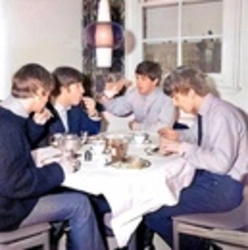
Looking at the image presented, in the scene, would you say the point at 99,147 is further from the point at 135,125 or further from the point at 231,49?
the point at 231,49

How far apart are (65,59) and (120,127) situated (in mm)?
703

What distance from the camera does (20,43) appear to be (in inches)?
135

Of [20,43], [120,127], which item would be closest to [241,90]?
[120,127]

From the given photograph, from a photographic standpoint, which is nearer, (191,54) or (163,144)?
(163,144)

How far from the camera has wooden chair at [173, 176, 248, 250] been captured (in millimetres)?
1911

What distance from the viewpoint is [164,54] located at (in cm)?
384

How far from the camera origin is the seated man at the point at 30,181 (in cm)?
183

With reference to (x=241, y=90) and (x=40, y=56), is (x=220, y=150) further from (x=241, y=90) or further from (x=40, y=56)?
(x=40, y=56)

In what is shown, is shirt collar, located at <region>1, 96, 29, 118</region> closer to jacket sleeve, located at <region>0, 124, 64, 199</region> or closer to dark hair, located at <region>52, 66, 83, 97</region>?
jacket sleeve, located at <region>0, 124, 64, 199</region>

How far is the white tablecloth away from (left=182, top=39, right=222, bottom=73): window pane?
5.31 feet

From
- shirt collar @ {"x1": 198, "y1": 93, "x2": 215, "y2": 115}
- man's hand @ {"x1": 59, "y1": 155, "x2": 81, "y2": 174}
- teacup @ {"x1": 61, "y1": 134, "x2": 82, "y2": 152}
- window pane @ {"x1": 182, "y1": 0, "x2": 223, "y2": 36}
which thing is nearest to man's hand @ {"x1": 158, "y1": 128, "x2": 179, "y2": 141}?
shirt collar @ {"x1": 198, "y1": 93, "x2": 215, "y2": 115}

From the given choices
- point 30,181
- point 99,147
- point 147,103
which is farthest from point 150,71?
point 30,181

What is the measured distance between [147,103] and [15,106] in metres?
1.50

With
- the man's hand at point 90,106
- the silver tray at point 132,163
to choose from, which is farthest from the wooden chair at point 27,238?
the man's hand at point 90,106
